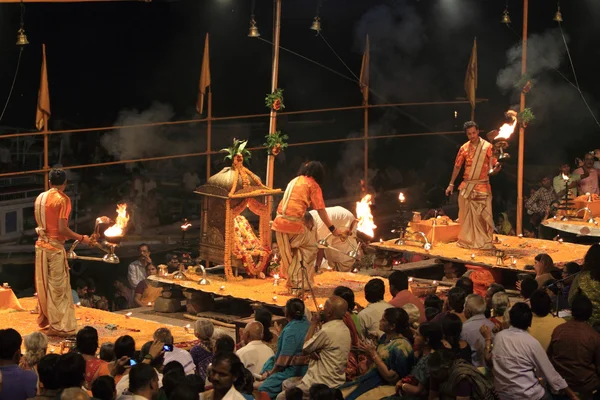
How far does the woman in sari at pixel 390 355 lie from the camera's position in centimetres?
1080

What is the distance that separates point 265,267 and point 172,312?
4.84ft

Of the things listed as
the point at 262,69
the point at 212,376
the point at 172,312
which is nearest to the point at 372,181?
the point at 262,69

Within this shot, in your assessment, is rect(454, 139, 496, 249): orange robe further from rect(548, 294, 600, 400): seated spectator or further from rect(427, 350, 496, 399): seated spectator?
rect(427, 350, 496, 399): seated spectator

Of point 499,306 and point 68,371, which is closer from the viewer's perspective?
point 68,371

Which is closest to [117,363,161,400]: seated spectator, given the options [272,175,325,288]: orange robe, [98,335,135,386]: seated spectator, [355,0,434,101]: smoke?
[98,335,135,386]: seated spectator

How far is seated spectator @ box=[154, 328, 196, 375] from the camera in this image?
11.2 m

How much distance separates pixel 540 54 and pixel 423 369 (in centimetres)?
1485

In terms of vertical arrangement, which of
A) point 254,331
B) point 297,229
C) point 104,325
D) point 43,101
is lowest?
point 104,325

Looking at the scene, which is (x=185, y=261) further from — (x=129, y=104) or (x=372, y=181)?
(x=372, y=181)

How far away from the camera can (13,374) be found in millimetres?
10125

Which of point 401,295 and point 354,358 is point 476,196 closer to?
point 401,295

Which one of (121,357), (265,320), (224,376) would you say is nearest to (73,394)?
(224,376)

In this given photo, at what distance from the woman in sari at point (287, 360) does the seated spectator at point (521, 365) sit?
1.80 metres

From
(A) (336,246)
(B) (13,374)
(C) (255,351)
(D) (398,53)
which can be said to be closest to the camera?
(B) (13,374)
